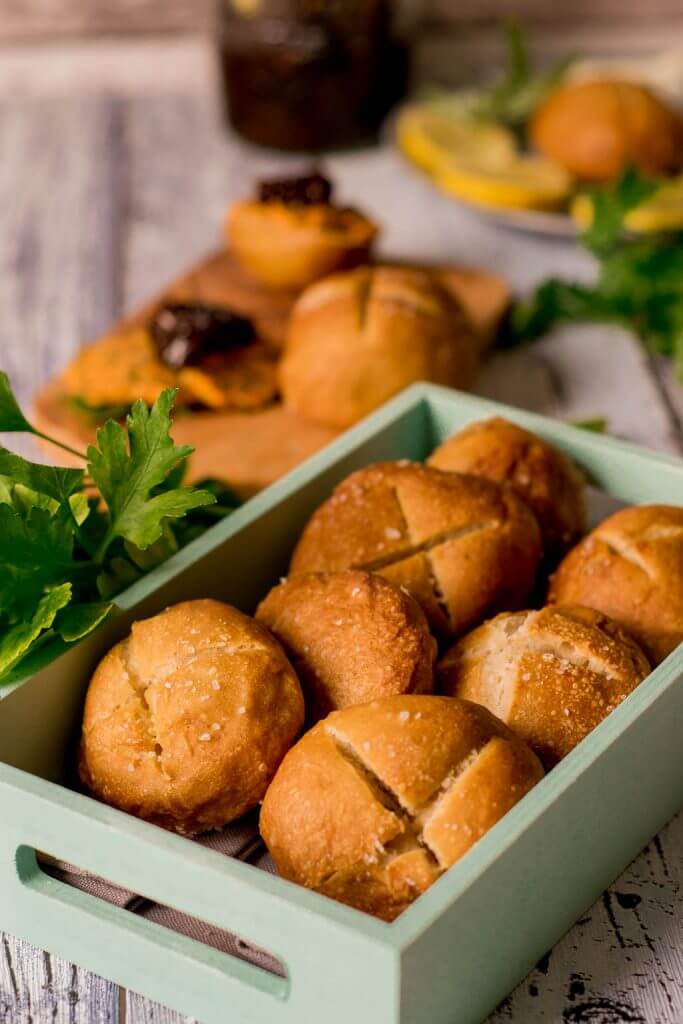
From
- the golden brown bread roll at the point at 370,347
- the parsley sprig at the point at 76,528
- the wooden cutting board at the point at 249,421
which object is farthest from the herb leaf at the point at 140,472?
the golden brown bread roll at the point at 370,347

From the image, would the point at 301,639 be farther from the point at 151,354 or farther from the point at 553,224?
the point at 553,224

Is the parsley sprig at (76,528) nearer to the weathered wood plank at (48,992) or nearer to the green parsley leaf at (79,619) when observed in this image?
the green parsley leaf at (79,619)

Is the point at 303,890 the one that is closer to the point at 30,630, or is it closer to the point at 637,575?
the point at 30,630

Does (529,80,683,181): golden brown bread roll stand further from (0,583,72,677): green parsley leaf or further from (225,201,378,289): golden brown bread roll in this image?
(0,583,72,677): green parsley leaf

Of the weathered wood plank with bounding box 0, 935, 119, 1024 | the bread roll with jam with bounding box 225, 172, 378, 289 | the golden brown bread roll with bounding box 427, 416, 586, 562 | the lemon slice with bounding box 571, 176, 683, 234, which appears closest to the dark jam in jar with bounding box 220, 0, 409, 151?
the bread roll with jam with bounding box 225, 172, 378, 289

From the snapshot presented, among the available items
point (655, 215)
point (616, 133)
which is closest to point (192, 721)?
point (655, 215)

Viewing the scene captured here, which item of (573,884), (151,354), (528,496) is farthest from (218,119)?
(573,884)
